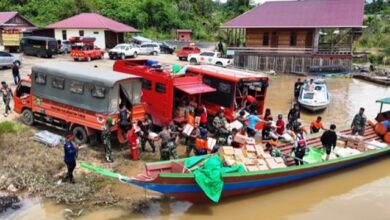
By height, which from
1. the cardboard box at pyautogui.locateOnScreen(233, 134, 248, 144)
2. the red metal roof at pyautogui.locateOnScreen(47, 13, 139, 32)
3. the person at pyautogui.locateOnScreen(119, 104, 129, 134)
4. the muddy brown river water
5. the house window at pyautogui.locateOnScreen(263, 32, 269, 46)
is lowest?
the muddy brown river water

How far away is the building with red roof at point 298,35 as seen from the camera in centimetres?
3356

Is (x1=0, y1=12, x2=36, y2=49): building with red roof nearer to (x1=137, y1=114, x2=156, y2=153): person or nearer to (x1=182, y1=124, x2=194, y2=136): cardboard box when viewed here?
(x1=137, y1=114, x2=156, y2=153): person

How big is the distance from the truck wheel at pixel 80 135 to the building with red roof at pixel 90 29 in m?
30.9

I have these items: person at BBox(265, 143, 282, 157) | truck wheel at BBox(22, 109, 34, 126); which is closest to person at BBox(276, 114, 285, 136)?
person at BBox(265, 143, 282, 157)

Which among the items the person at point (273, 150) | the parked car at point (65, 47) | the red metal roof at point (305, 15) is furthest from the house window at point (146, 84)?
the parked car at point (65, 47)

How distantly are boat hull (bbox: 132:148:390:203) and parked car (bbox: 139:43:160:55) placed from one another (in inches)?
1219

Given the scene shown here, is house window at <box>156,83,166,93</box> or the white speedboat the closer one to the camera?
house window at <box>156,83,166,93</box>

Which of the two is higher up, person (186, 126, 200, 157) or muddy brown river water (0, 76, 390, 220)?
person (186, 126, 200, 157)

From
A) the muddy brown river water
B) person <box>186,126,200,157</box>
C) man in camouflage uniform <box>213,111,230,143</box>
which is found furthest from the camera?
man in camouflage uniform <box>213,111,230,143</box>

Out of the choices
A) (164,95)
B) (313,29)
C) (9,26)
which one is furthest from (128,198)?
(9,26)

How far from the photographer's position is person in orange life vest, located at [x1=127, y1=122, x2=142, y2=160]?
12117 millimetres

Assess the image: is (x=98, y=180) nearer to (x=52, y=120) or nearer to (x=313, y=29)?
(x=52, y=120)

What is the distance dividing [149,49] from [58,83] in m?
28.7

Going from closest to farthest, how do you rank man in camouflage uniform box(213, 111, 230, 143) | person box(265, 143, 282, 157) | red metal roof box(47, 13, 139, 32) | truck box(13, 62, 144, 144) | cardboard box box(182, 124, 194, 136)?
1. person box(265, 143, 282, 157)
2. truck box(13, 62, 144, 144)
3. cardboard box box(182, 124, 194, 136)
4. man in camouflage uniform box(213, 111, 230, 143)
5. red metal roof box(47, 13, 139, 32)
